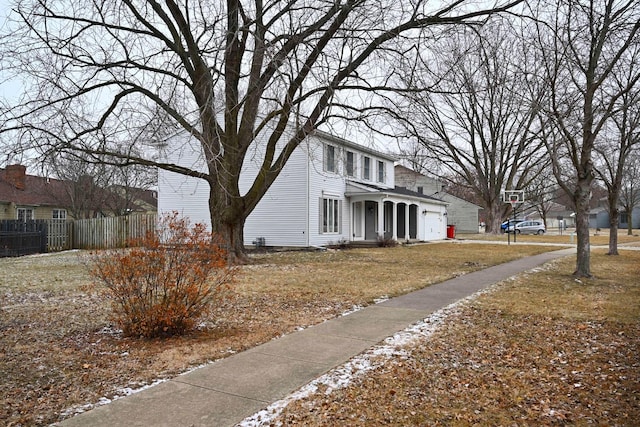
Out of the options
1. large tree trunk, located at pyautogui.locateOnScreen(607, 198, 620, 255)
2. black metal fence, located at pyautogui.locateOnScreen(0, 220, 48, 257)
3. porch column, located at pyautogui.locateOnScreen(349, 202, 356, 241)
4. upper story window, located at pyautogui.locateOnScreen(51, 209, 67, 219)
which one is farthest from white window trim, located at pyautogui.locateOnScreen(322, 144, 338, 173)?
upper story window, located at pyautogui.locateOnScreen(51, 209, 67, 219)

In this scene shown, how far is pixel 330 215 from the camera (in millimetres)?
23391

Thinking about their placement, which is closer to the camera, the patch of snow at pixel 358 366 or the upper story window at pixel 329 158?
the patch of snow at pixel 358 366

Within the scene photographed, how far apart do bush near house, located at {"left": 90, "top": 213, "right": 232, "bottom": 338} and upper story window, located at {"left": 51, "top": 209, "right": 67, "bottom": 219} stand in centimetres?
3530

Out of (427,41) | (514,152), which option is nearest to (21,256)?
(427,41)

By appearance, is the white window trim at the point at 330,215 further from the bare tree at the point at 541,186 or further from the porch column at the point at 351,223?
the bare tree at the point at 541,186

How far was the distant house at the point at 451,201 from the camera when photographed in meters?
50.7

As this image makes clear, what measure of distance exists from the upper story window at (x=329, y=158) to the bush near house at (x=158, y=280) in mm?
16865

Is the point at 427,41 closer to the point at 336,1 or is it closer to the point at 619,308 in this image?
the point at 336,1

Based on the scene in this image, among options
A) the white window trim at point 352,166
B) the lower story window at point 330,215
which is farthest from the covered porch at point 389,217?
the lower story window at point 330,215

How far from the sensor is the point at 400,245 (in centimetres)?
2639

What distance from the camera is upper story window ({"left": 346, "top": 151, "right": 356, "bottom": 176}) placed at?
2500cm

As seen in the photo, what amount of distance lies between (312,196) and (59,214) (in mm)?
25688

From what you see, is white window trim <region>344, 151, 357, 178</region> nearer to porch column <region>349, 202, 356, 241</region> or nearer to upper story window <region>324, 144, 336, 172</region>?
upper story window <region>324, 144, 336, 172</region>

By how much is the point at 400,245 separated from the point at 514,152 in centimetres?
1965
